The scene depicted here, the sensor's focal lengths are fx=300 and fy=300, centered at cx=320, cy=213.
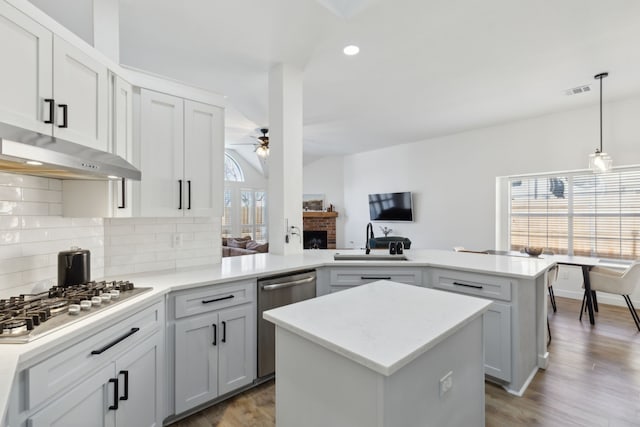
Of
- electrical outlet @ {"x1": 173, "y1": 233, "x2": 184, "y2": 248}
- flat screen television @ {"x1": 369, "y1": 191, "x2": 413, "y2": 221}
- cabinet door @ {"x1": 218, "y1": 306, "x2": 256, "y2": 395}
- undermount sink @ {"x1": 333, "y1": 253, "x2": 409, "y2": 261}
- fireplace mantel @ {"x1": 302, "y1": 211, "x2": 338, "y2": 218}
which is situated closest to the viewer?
cabinet door @ {"x1": 218, "y1": 306, "x2": 256, "y2": 395}

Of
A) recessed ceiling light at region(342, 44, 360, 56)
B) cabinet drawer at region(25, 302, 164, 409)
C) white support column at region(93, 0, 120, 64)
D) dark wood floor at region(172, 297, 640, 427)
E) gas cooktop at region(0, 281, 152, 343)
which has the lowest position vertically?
dark wood floor at region(172, 297, 640, 427)

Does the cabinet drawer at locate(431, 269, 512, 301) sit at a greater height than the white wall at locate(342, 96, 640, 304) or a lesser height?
lesser

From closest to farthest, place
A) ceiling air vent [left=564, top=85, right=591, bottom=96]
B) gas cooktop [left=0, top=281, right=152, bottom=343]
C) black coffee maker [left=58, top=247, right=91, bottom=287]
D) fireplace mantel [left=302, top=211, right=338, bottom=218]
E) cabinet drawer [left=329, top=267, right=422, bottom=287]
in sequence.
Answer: gas cooktop [left=0, top=281, right=152, bottom=343] → black coffee maker [left=58, top=247, right=91, bottom=287] → cabinet drawer [left=329, top=267, right=422, bottom=287] → ceiling air vent [left=564, top=85, right=591, bottom=96] → fireplace mantel [left=302, top=211, right=338, bottom=218]

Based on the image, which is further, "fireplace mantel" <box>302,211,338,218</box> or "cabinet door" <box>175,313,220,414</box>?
"fireplace mantel" <box>302,211,338,218</box>

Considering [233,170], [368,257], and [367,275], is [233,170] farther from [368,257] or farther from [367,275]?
[367,275]

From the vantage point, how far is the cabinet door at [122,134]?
1.82 meters

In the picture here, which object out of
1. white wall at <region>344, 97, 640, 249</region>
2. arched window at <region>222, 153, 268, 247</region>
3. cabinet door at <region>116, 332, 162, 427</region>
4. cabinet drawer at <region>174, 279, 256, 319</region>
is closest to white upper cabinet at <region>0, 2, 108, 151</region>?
cabinet drawer at <region>174, 279, 256, 319</region>

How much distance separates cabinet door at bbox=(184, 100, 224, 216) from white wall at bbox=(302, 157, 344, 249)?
18.5 ft

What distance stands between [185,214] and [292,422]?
5.28ft

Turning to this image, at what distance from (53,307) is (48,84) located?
3.31 feet

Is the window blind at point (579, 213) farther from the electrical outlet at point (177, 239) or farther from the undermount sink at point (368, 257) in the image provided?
the electrical outlet at point (177, 239)

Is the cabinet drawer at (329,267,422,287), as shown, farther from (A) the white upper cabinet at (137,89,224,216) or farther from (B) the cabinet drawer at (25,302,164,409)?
(B) the cabinet drawer at (25,302,164,409)

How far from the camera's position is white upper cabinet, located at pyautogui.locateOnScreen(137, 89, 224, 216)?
6.82ft

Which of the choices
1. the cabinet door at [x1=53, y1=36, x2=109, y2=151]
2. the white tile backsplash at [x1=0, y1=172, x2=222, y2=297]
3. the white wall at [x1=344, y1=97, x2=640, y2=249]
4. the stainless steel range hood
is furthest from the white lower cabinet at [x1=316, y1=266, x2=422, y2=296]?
the white wall at [x1=344, y1=97, x2=640, y2=249]
